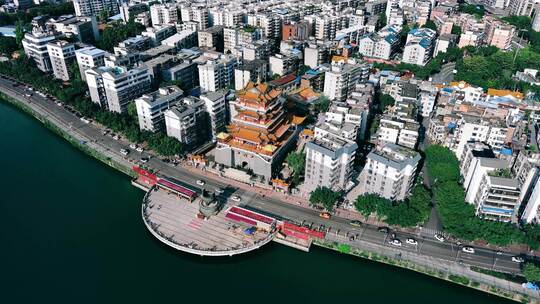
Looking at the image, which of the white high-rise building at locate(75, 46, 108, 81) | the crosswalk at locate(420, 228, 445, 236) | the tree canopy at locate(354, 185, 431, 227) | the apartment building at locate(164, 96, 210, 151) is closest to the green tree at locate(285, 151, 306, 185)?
the tree canopy at locate(354, 185, 431, 227)

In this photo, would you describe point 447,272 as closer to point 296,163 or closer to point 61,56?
point 296,163

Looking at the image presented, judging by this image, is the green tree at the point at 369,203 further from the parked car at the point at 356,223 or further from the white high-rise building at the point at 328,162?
the white high-rise building at the point at 328,162

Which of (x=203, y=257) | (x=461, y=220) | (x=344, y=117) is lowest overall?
(x=203, y=257)

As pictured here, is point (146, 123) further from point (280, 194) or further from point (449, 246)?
point (449, 246)

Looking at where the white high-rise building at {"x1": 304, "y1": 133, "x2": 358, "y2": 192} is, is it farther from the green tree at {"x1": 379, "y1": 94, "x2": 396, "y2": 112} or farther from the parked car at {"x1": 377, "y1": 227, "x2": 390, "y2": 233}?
the green tree at {"x1": 379, "y1": 94, "x2": 396, "y2": 112}

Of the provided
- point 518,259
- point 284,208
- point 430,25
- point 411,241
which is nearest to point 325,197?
point 284,208

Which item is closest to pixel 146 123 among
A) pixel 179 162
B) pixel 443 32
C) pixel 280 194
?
pixel 179 162
